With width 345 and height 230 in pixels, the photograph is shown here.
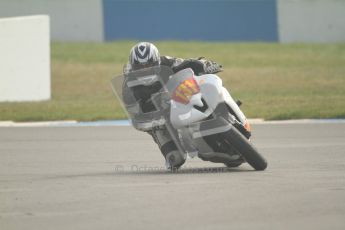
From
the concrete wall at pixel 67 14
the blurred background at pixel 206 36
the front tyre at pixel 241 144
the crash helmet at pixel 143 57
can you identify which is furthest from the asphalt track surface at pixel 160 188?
the concrete wall at pixel 67 14

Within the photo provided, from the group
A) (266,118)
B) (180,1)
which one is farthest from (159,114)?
(180,1)

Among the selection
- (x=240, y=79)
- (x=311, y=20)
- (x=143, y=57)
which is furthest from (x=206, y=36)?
(x=143, y=57)

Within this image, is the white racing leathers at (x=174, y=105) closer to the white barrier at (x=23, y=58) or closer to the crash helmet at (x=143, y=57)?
the crash helmet at (x=143, y=57)

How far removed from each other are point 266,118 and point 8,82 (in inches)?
234

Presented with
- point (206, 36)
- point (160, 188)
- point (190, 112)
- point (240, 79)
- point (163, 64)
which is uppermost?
point (163, 64)

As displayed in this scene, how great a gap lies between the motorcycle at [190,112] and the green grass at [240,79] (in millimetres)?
8697

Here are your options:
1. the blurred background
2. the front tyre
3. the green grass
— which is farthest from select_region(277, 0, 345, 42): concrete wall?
the front tyre

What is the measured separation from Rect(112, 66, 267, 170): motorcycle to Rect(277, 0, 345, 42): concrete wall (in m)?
24.0

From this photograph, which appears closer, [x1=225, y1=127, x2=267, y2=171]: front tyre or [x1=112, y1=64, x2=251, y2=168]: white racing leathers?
[x1=225, y1=127, x2=267, y2=171]: front tyre

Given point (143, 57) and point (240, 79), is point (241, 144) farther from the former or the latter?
point (240, 79)

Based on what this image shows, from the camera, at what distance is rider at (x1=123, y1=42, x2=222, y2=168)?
10.7 meters

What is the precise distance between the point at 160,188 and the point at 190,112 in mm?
1186

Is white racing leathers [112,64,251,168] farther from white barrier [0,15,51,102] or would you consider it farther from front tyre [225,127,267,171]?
white barrier [0,15,51,102]

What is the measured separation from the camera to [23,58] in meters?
22.5
